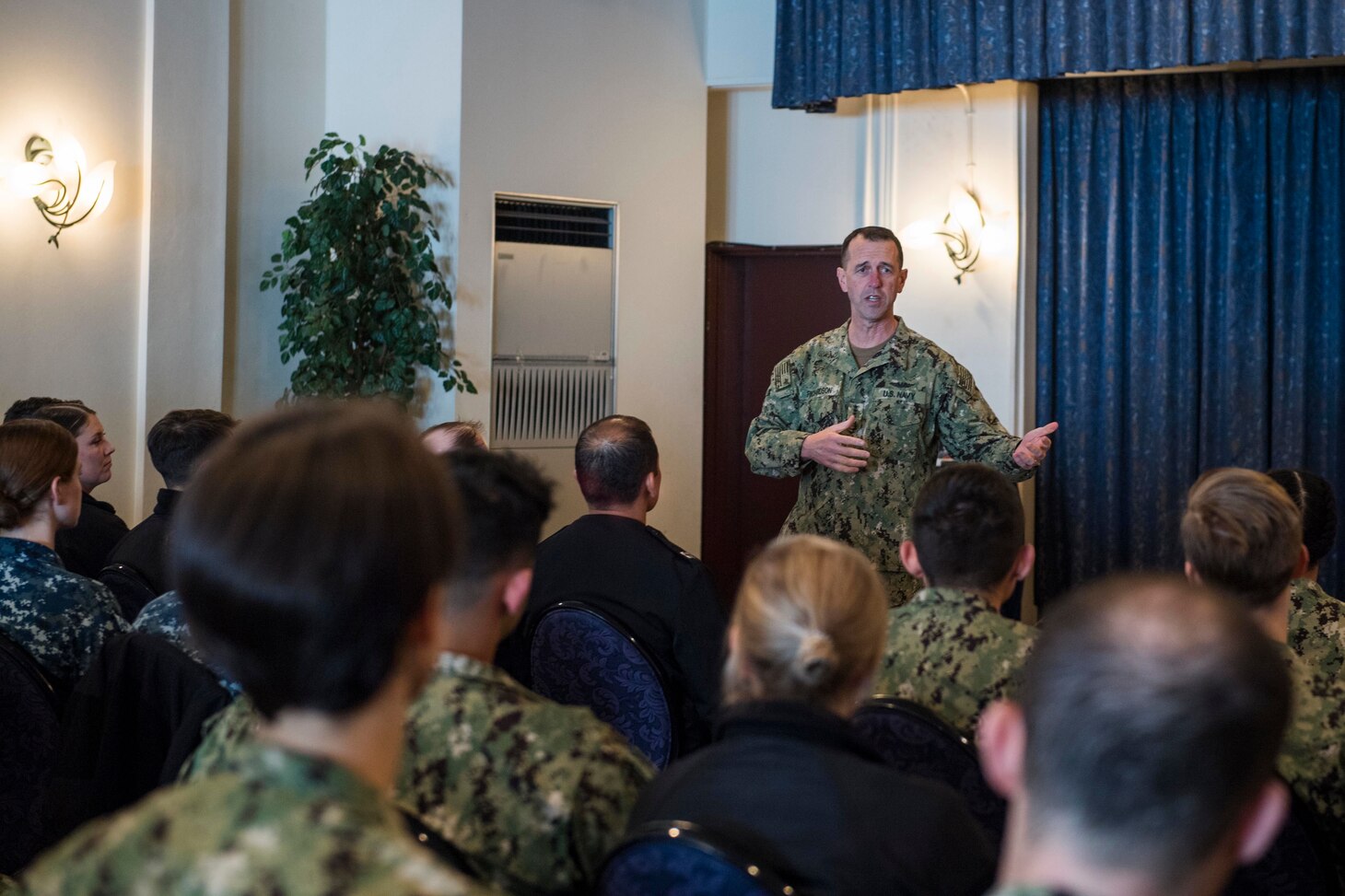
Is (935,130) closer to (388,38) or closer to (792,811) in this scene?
(388,38)

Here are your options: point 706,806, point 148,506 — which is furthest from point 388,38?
point 706,806

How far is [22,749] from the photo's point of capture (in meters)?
2.35

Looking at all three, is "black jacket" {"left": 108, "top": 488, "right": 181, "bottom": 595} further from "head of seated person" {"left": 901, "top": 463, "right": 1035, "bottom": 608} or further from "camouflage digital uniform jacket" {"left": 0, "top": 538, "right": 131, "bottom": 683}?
"head of seated person" {"left": 901, "top": 463, "right": 1035, "bottom": 608}

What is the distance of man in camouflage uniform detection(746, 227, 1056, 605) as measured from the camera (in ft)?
12.7

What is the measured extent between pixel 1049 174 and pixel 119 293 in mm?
3818

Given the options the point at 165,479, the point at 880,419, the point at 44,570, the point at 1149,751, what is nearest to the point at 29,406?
the point at 165,479

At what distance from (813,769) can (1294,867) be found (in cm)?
83

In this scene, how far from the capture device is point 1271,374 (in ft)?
18.2

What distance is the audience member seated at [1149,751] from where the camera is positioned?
2.83ft

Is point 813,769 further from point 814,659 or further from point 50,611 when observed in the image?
point 50,611

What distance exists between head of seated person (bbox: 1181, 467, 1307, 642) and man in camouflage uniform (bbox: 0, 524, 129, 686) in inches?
76.6

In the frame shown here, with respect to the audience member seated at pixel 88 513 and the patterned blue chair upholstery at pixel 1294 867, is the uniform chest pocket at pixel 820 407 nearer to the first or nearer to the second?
the audience member seated at pixel 88 513

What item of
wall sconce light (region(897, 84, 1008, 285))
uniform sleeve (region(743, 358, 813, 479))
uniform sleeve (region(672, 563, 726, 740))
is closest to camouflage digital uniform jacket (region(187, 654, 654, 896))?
uniform sleeve (region(672, 563, 726, 740))

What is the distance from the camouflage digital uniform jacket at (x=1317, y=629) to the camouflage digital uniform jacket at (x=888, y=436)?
1.39 meters
